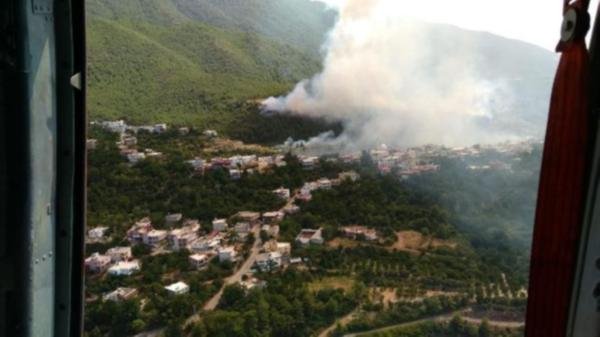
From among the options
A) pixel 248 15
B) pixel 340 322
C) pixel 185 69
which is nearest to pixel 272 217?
pixel 340 322

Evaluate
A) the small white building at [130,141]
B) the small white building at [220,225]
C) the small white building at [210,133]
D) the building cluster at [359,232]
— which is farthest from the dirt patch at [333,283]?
the small white building at [210,133]

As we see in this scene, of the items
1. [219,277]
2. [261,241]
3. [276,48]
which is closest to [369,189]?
[261,241]

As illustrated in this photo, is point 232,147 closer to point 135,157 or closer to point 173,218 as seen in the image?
point 173,218

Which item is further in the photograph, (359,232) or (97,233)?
(359,232)

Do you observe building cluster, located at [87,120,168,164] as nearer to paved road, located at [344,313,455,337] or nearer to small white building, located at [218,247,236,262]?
small white building, located at [218,247,236,262]

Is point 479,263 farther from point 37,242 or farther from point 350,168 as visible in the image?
point 37,242
